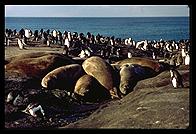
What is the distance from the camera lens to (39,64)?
19.7 feet

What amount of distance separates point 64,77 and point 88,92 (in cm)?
40

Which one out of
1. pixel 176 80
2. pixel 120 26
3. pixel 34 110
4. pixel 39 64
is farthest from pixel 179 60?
pixel 34 110

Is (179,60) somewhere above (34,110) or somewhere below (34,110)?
above

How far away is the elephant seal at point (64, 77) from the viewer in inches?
233

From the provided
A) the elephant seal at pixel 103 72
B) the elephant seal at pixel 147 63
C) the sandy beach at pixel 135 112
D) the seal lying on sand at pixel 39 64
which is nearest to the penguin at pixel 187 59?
the sandy beach at pixel 135 112

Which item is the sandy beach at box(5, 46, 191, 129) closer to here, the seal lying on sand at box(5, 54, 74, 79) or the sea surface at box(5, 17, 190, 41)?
the seal lying on sand at box(5, 54, 74, 79)

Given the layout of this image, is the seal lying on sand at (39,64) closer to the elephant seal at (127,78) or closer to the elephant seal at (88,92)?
the elephant seal at (88,92)

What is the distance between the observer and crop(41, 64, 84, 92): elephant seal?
233 inches

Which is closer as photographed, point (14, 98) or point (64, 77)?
point (14, 98)

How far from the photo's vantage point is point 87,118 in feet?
19.0

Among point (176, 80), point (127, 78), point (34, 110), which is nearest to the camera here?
point (34, 110)

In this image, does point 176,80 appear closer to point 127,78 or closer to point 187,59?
point 187,59
